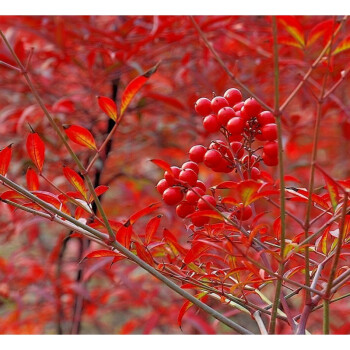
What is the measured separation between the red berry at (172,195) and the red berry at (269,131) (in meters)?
0.08

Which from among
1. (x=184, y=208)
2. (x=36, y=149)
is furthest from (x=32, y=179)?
(x=184, y=208)

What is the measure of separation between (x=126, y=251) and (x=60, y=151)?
3.03 ft

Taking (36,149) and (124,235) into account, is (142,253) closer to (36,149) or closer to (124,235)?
(124,235)

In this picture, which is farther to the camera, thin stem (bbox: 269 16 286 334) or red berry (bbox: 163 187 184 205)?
red berry (bbox: 163 187 184 205)

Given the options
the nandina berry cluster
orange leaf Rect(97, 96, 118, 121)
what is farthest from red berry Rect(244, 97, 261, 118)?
orange leaf Rect(97, 96, 118, 121)

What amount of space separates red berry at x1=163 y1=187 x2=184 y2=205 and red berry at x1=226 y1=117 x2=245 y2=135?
0.21 ft

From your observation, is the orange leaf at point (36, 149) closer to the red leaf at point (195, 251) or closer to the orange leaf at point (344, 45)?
the red leaf at point (195, 251)

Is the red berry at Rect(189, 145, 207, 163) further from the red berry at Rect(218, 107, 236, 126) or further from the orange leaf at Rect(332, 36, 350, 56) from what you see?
the orange leaf at Rect(332, 36, 350, 56)

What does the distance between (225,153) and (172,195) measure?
0.21 feet

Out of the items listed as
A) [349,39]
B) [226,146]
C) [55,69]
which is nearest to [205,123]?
[226,146]

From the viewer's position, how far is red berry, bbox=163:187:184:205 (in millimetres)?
479

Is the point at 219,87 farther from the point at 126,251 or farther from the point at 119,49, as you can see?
the point at 126,251

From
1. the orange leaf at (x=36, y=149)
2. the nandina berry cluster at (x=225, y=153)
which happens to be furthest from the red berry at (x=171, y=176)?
the orange leaf at (x=36, y=149)

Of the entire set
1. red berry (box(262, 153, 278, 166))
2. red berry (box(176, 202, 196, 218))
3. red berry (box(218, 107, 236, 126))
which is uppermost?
red berry (box(218, 107, 236, 126))
